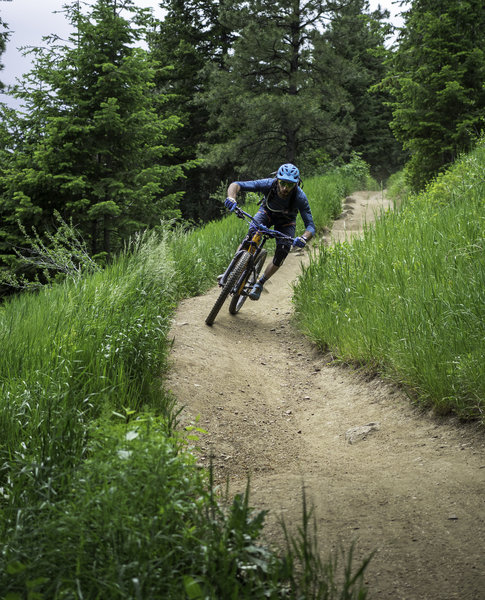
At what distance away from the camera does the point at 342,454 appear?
13.1ft

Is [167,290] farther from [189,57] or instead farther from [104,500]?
[189,57]

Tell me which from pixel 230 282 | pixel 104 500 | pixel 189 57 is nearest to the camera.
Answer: pixel 104 500

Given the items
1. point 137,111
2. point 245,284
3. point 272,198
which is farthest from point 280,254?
point 137,111

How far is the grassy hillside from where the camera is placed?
1.97 meters

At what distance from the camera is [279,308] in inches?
356

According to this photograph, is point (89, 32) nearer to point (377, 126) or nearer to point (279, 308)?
point (279, 308)

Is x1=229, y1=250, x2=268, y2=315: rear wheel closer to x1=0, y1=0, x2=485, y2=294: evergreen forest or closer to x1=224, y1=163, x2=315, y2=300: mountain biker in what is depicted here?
x1=224, y1=163, x2=315, y2=300: mountain biker

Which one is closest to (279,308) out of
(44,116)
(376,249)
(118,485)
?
(376,249)

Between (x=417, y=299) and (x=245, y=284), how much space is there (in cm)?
324

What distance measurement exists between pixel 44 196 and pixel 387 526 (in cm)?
1293

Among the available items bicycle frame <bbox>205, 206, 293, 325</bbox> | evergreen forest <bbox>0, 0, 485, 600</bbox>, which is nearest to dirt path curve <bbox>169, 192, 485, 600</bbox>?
evergreen forest <bbox>0, 0, 485, 600</bbox>

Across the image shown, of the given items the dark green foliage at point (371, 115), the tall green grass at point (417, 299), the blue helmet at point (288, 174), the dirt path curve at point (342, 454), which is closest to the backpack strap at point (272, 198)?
the blue helmet at point (288, 174)

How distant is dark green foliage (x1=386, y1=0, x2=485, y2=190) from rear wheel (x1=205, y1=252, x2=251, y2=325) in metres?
7.07

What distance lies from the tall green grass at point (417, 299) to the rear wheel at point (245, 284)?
0.74 m
